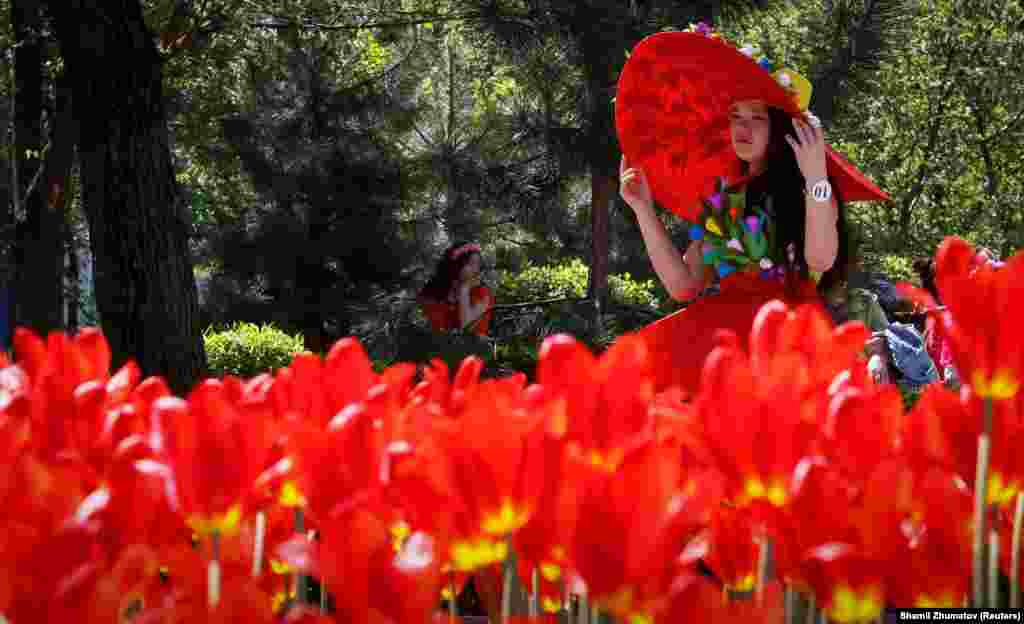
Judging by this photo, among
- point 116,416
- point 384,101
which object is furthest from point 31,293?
point 116,416

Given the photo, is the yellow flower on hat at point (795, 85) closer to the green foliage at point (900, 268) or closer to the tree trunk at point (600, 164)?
the tree trunk at point (600, 164)

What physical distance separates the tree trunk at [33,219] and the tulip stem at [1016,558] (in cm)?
1075

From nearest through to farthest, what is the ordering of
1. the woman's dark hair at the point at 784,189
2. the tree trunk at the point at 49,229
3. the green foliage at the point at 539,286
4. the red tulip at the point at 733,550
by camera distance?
the red tulip at the point at 733,550
the woman's dark hair at the point at 784,189
the tree trunk at the point at 49,229
the green foliage at the point at 539,286

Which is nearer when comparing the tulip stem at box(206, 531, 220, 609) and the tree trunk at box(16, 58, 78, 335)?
the tulip stem at box(206, 531, 220, 609)

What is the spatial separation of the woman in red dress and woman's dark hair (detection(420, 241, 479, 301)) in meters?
7.72

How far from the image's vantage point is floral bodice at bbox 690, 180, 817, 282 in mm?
3646

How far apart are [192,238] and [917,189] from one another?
12.5 meters

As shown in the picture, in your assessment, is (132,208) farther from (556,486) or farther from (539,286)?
(539,286)

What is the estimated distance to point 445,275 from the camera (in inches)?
466

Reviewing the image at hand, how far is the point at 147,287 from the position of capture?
6.32 metres

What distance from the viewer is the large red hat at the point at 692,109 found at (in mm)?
3566

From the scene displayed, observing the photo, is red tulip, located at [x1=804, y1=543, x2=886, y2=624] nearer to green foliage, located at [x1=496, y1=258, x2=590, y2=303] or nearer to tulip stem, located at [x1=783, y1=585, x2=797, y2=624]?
tulip stem, located at [x1=783, y1=585, x2=797, y2=624]

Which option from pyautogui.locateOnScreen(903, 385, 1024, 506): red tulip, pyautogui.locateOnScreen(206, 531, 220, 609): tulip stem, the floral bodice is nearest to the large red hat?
the floral bodice

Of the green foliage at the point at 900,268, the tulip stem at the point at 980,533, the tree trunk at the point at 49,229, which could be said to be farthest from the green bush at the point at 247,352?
the tulip stem at the point at 980,533
